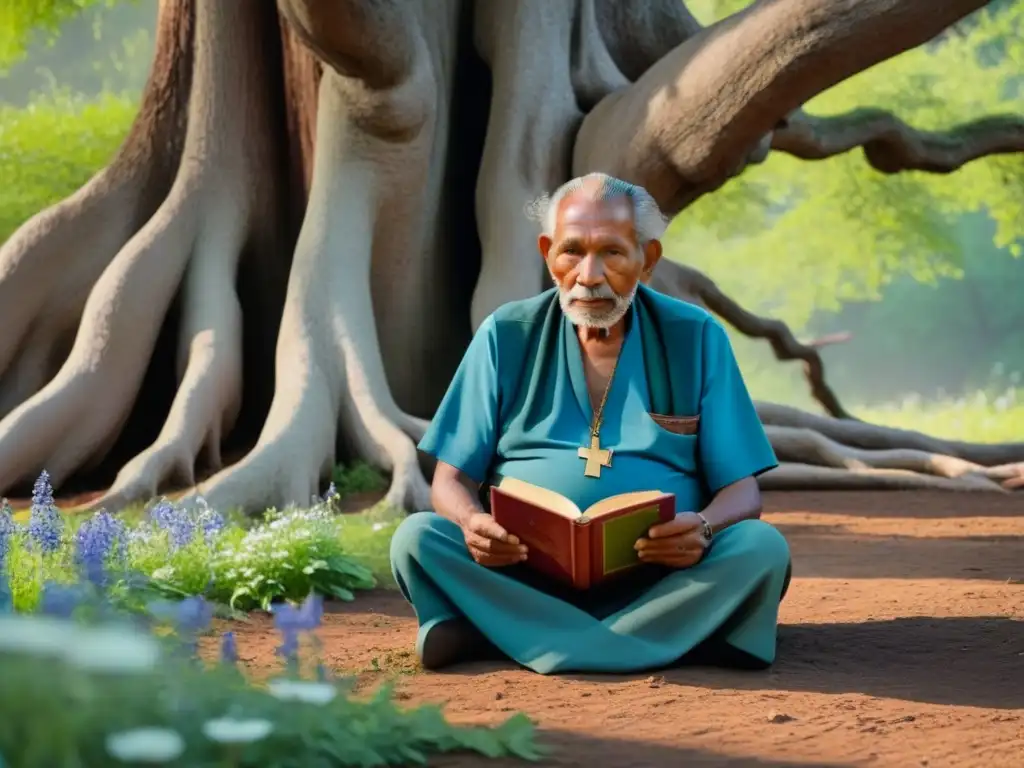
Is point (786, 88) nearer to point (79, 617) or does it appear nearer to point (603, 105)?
point (603, 105)

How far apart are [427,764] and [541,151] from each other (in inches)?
268

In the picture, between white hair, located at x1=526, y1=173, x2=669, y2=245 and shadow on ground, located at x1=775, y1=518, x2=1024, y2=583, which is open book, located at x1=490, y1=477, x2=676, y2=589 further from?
shadow on ground, located at x1=775, y1=518, x2=1024, y2=583

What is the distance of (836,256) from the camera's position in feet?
98.6

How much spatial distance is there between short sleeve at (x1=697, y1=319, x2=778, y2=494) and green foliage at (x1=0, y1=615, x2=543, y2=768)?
1.65 meters

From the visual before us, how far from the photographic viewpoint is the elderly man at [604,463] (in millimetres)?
A: 4191

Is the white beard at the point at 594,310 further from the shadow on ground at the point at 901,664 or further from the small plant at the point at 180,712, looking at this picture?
the small plant at the point at 180,712

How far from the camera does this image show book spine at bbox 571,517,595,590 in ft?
12.8

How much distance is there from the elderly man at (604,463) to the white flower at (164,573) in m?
1.43

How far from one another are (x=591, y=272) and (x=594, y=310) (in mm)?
121

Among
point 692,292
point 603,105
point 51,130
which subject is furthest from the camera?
point 51,130

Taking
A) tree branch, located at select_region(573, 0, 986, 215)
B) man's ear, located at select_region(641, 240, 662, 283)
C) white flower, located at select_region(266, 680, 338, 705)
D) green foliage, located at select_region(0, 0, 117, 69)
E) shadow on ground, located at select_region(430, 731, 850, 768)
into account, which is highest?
green foliage, located at select_region(0, 0, 117, 69)

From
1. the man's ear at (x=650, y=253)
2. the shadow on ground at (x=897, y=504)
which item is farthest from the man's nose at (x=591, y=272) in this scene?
the shadow on ground at (x=897, y=504)

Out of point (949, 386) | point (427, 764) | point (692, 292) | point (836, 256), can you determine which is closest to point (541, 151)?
point (692, 292)

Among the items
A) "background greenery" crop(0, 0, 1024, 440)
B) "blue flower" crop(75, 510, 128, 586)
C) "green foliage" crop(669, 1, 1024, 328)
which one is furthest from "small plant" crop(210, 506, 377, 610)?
"background greenery" crop(0, 0, 1024, 440)
